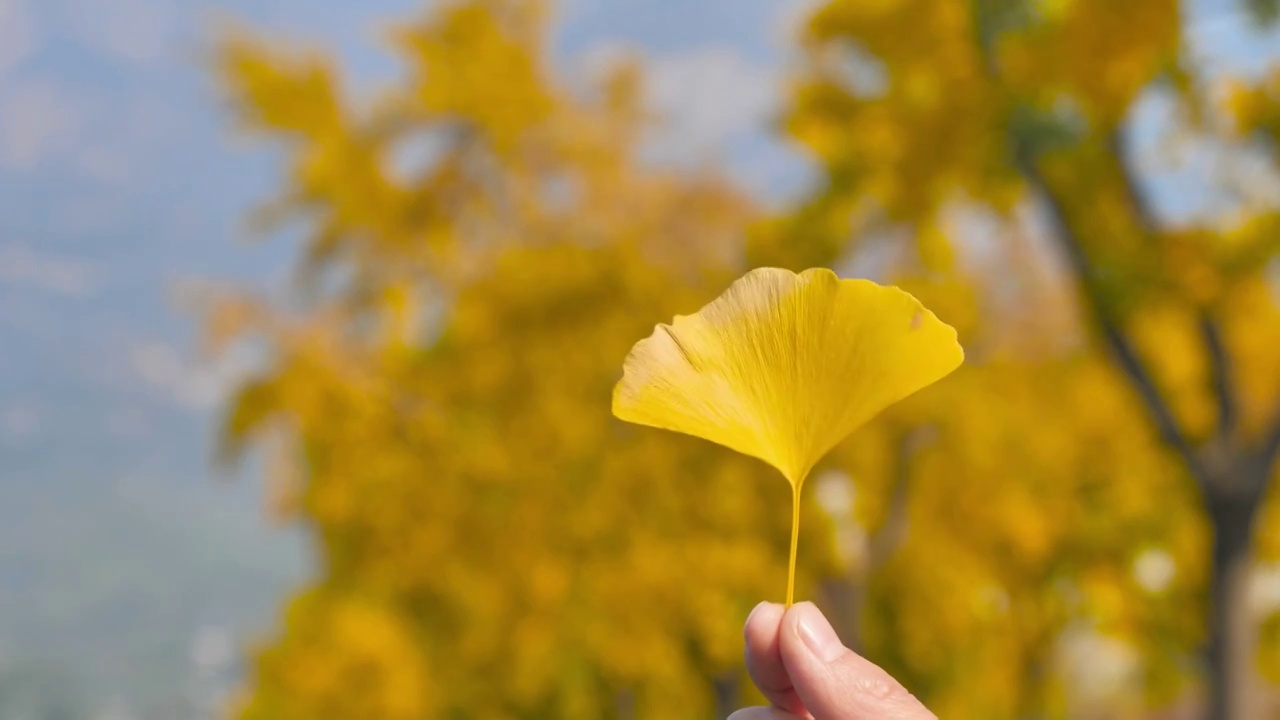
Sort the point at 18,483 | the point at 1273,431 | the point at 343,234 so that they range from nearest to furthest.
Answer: the point at 1273,431
the point at 343,234
the point at 18,483

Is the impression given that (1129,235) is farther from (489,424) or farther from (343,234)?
(343,234)

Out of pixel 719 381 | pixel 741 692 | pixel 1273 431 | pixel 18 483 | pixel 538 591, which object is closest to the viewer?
pixel 719 381

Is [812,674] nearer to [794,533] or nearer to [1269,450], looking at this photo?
[794,533]

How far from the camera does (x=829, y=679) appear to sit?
60 centimetres

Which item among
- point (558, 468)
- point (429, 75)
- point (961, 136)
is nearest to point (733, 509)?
point (558, 468)

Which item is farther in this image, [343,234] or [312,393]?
[343,234]

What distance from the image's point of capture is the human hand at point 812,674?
601mm

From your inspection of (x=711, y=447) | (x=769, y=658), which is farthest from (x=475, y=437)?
(x=769, y=658)

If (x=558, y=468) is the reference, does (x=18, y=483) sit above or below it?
above

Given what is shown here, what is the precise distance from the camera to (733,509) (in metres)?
4.86

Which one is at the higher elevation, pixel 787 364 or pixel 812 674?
pixel 787 364

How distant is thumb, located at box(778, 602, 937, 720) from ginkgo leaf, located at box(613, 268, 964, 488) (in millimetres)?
94

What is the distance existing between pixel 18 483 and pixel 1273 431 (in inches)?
1897

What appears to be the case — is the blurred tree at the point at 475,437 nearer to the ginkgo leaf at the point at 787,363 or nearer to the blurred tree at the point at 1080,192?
the blurred tree at the point at 1080,192
